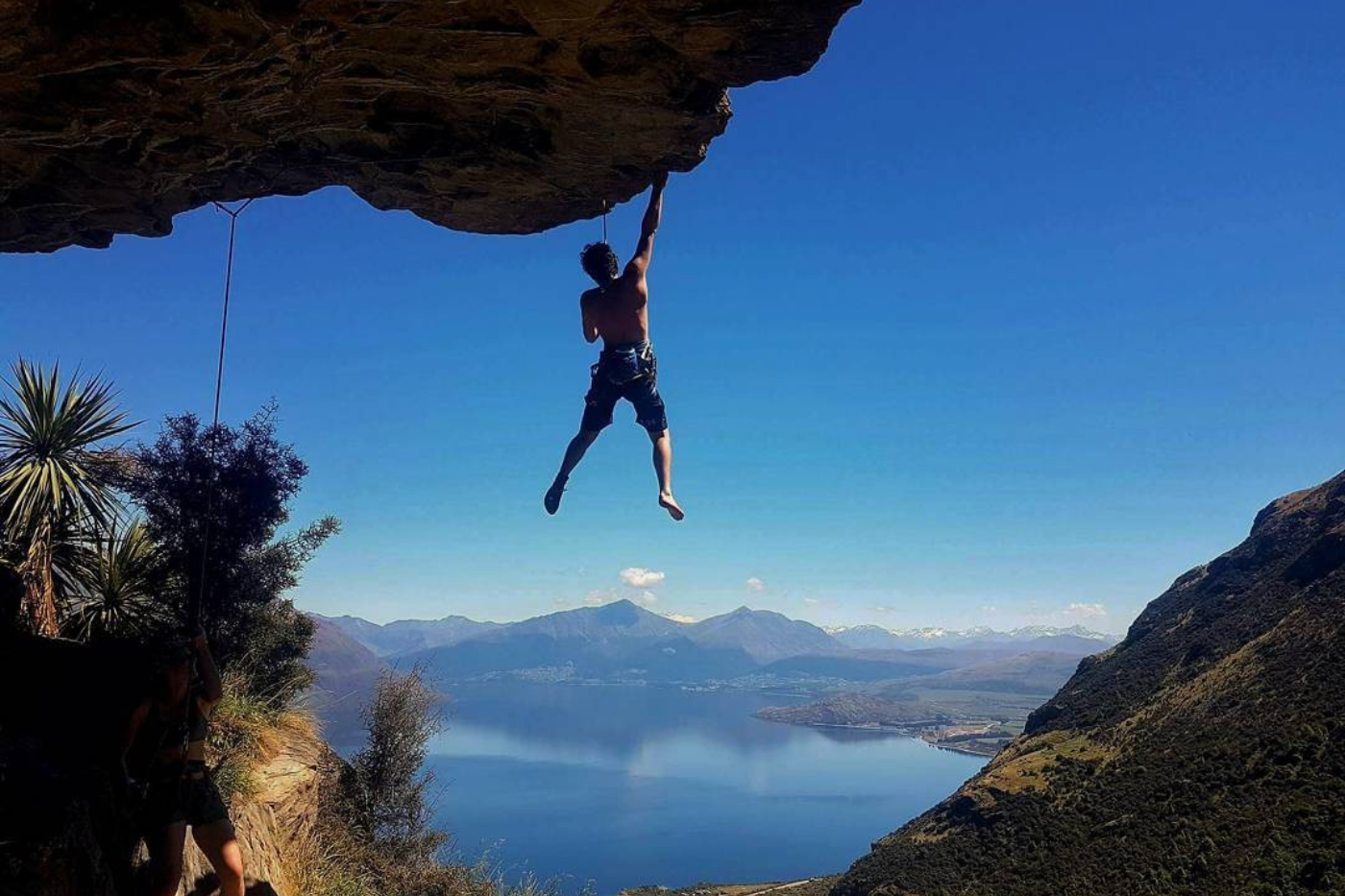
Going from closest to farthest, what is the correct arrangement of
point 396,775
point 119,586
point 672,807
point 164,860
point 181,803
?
point 164,860 < point 181,803 < point 119,586 < point 396,775 < point 672,807

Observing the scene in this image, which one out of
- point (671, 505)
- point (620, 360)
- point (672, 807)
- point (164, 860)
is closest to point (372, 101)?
point (620, 360)

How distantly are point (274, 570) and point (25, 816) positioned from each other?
7.79 metres

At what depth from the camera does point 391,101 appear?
6.96m

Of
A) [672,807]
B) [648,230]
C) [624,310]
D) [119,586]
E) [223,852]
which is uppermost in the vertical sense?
[648,230]

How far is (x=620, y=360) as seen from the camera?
660 cm

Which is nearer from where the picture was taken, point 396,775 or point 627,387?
point 627,387

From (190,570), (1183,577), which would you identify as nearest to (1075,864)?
(190,570)

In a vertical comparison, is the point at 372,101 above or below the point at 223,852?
above

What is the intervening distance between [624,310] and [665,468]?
1437mm

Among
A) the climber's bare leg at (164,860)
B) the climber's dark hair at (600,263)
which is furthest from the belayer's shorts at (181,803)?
the climber's dark hair at (600,263)

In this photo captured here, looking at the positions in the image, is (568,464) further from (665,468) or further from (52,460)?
(52,460)

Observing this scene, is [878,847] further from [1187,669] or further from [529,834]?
[529,834]

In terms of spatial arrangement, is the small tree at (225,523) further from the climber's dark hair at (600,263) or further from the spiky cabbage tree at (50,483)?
the climber's dark hair at (600,263)

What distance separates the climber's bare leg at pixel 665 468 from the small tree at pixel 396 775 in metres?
7.71
